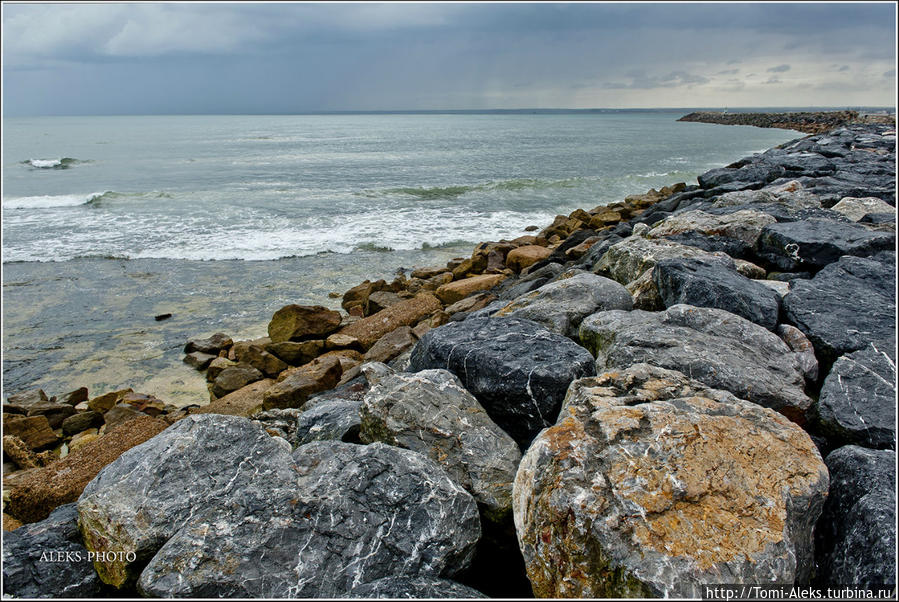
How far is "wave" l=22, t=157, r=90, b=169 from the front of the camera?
32.6 metres

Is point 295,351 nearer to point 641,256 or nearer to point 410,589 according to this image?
point 641,256

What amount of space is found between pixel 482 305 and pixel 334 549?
5.06 meters

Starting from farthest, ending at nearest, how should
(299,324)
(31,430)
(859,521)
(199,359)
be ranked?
(299,324)
(199,359)
(31,430)
(859,521)

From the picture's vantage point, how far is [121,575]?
2371mm

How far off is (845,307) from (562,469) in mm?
3007

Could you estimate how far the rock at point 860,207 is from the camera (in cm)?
647

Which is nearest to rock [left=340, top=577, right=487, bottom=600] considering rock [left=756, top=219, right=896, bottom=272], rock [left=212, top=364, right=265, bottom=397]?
rock [left=212, top=364, right=265, bottom=397]

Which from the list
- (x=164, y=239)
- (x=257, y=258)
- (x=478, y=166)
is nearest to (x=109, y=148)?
(x=478, y=166)

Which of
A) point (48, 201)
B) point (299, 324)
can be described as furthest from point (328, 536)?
point (48, 201)

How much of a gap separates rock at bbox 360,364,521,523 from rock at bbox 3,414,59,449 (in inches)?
165

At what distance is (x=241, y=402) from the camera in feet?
18.3

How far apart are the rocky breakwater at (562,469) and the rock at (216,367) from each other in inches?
103

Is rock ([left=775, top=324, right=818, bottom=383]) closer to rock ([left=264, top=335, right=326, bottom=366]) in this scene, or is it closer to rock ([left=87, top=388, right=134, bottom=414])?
rock ([left=264, top=335, right=326, bottom=366])

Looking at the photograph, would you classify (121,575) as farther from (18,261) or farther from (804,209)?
(18,261)
